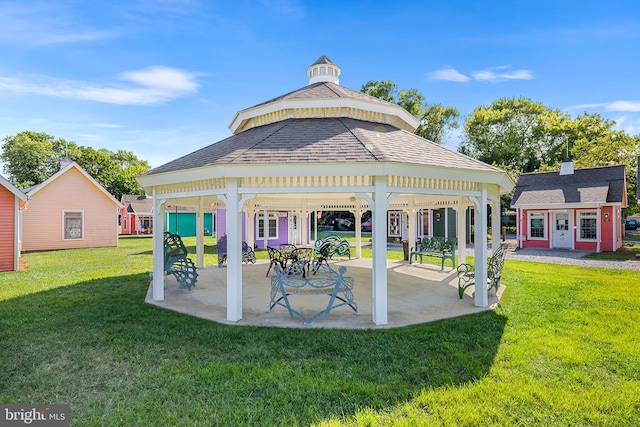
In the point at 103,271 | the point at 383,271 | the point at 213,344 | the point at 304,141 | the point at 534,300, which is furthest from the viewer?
the point at 103,271

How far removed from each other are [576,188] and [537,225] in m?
2.92

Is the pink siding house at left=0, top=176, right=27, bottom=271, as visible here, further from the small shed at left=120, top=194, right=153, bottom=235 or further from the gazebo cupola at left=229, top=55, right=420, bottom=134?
the small shed at left=120, top=194, right=153, bottom=235

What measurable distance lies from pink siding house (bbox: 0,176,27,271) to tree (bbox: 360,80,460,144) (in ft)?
95.5

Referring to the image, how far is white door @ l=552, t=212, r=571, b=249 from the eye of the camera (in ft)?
59.9

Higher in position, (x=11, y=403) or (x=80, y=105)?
A: (x=80, y=105)

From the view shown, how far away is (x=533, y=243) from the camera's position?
1938 centimetres

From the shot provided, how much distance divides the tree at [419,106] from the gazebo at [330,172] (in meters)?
26.8

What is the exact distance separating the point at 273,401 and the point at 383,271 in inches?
109

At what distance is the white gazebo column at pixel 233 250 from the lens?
5447 mm

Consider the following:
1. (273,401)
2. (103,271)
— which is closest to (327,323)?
(273,401)

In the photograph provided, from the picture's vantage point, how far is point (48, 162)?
4222cm

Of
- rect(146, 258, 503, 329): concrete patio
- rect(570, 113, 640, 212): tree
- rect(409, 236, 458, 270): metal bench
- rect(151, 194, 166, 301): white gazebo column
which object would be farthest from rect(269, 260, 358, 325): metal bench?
rect(570, 113, 640, 212): tree

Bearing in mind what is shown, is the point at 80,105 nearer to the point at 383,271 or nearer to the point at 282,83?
the point at 282,83

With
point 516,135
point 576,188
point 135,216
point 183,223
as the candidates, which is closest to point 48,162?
point 135,216
